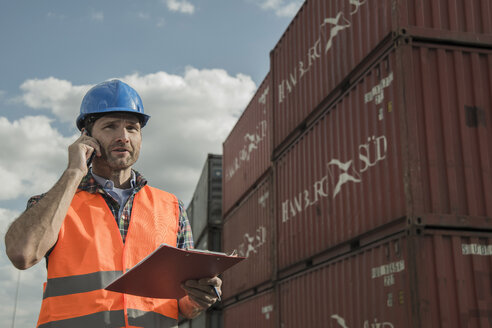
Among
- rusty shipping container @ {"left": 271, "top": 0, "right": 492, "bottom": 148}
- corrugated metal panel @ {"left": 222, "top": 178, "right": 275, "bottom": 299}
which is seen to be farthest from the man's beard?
corrugated metal panel @ {"left": 222, "top": 178, "right": 275, "bottom": 299}

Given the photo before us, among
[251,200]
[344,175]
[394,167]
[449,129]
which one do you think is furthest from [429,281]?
[251,200]

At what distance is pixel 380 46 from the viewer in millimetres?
→ 7129

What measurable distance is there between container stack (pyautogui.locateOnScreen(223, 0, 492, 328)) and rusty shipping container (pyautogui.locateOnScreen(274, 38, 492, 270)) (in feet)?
0.04

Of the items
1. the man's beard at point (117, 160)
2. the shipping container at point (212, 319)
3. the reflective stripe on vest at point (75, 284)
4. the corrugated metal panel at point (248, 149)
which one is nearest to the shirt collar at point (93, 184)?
the man's beard at point (117, 160)

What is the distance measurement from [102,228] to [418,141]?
4.42m

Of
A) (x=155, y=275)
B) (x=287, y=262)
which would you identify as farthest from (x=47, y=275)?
(x=287, y=262)

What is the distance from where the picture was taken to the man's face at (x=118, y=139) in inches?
118

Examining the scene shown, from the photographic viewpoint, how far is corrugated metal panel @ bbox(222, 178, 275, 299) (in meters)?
11.7

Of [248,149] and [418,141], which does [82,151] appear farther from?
[248,149]

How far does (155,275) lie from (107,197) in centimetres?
62

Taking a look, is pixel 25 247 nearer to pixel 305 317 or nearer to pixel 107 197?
pixel 107 197

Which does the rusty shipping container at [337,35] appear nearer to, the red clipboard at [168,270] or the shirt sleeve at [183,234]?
the shirt sleeve at [183,234]

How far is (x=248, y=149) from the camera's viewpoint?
1394cm

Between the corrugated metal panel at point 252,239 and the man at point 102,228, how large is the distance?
8151mm
